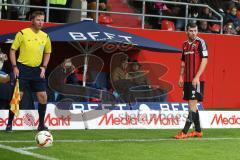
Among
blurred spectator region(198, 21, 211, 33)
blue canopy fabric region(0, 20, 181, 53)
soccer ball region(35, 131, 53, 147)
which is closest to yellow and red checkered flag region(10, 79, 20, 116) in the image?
soccer ball region(35, 131, 53, 147)

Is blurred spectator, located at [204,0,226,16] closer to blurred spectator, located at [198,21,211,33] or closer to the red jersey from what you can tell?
blurred spectator, located at [198,21,211,33]

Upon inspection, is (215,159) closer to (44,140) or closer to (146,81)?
(44,140)

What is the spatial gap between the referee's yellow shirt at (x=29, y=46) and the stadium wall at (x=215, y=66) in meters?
7.25

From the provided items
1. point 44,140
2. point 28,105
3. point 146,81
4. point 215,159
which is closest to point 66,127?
point 28,105

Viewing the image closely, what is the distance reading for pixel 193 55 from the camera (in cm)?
1145

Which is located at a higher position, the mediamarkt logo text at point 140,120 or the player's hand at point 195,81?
the player's hand at point 195,81

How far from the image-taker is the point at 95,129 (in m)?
12.8

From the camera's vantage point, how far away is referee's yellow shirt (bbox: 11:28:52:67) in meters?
11.5

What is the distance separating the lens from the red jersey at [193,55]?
37.3 ft

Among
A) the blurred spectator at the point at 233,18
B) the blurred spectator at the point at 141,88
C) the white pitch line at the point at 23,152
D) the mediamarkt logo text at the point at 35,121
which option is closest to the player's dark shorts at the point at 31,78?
the mediamarkt logo text at the point at 35,121

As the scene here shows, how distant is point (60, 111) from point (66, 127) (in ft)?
1.07

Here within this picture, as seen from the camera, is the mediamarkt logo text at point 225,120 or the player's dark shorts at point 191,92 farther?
the mediamarkt logo text at point 225,120

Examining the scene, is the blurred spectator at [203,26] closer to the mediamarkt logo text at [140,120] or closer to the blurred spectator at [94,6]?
the blurred spectator at [94,6]

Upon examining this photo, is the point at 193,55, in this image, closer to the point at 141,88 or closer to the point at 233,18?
the point at 141,88
